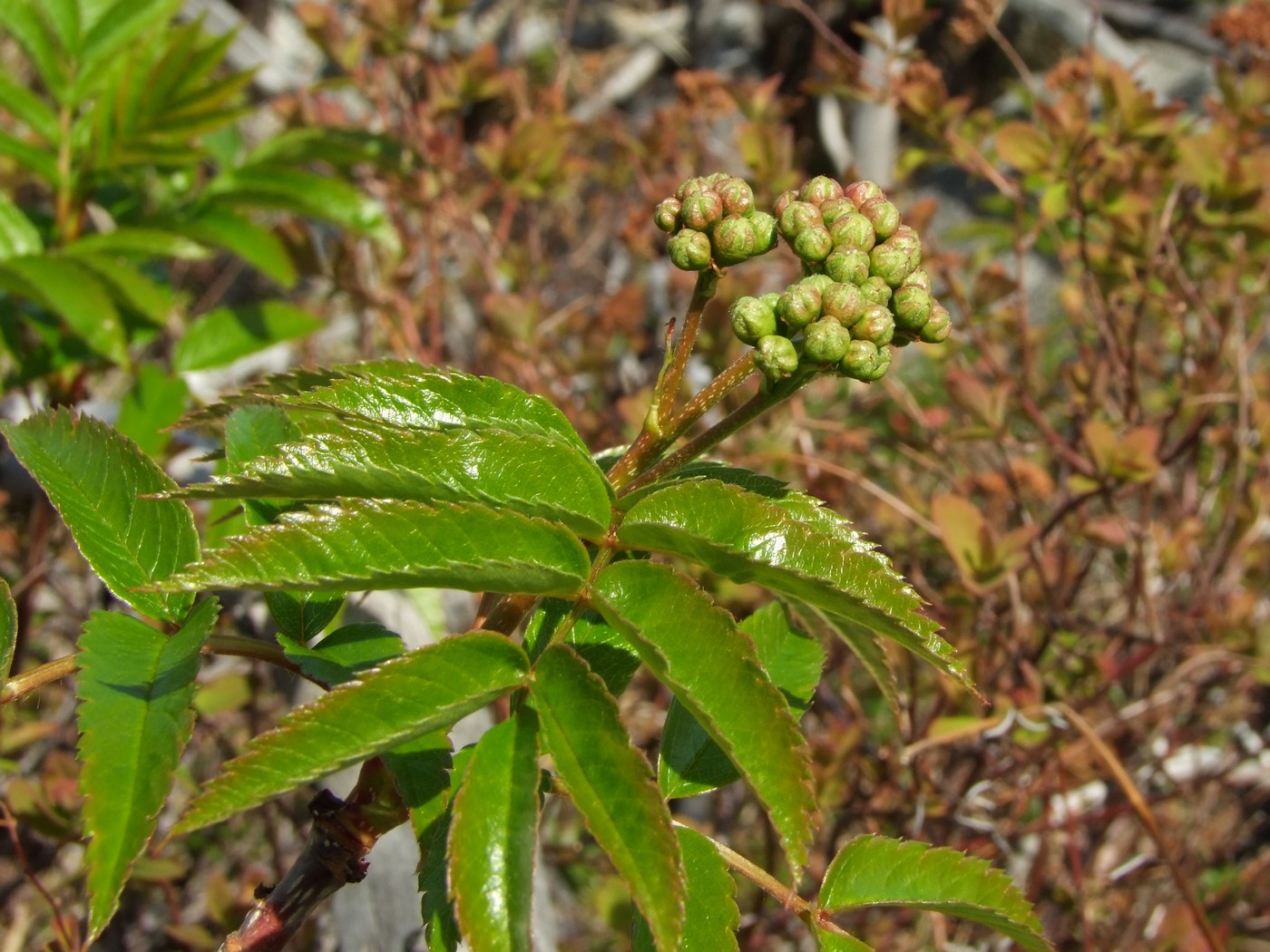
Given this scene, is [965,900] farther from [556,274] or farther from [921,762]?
[556,274]

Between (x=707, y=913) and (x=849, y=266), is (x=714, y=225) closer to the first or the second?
(x=849, y=266)

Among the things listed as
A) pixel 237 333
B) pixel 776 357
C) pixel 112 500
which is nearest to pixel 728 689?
pixel 776 357

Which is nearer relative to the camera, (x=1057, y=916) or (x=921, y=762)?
(x=921, y=762)

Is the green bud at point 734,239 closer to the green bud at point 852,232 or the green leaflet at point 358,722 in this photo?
the green bud at point 852,232

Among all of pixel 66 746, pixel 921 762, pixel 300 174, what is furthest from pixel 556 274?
pixel 921 762

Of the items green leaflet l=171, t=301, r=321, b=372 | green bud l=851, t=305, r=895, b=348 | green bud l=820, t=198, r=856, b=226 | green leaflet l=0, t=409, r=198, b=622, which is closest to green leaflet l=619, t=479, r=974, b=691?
green bud l=851, t=305, r=895, b=348

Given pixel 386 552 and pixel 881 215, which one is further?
pixel 881 215
